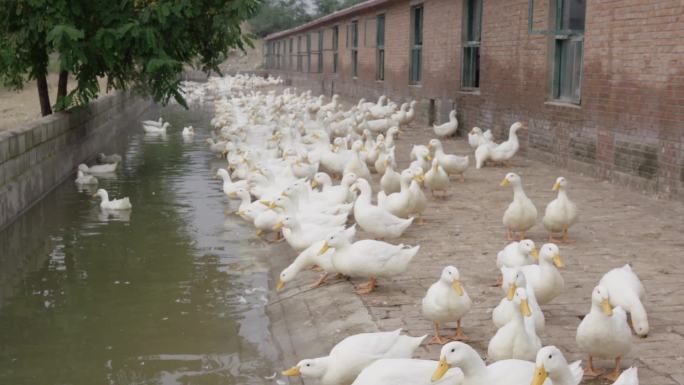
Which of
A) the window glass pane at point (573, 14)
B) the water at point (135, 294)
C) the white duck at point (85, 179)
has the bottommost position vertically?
the water at point (135, 294)

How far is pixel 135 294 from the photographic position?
8633 mm

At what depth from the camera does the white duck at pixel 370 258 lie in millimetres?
7418

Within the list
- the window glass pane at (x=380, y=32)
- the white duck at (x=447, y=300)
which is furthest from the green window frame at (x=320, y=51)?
the white duck at (x=447, y=300)

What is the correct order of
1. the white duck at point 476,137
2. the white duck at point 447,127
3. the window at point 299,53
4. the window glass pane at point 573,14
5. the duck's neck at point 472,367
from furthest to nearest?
1. the window at point 299,53
2. the white duck at point 447,127
3. the white duck at point 476,137
4. the window glass pane at point 573,14
5. the duck's neck at point 472,367

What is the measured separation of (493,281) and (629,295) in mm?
1754

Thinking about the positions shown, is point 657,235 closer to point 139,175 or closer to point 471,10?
point 139,175

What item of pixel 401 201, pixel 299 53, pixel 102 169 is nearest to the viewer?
pixel 401 201

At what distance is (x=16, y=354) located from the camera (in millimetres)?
7000

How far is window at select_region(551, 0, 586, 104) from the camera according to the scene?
14455mm

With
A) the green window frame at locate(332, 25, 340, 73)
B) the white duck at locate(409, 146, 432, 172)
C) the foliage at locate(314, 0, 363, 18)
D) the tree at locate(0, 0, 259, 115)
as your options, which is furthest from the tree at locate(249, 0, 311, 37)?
the white duck at locate(409, 146, 432, 172)

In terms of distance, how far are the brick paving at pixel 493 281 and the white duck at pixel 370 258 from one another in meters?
0.19

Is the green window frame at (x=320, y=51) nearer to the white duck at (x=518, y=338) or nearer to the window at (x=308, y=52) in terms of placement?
the window at (x=308, y=52)

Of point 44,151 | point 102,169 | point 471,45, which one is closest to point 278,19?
point 471,45

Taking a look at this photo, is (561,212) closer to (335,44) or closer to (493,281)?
(493,281)
